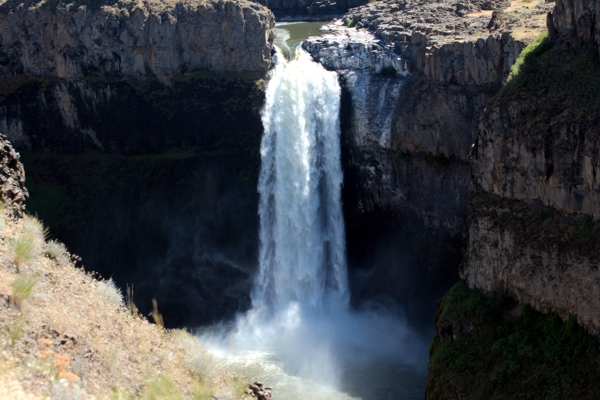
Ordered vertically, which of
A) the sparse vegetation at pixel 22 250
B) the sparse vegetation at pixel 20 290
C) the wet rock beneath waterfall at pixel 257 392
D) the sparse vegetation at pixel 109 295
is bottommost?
the wet rock beneath waterfall at pixel 257 392

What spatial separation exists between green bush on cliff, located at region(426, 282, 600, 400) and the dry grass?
10.7 metres

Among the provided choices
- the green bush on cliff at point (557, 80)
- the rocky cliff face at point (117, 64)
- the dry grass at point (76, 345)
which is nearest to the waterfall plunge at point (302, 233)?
the rocky cliff face at point (117, 64)

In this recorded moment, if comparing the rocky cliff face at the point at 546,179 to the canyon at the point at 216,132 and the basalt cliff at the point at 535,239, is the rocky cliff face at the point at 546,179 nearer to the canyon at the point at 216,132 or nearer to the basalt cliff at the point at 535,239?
the basalt cliff at the point at 535,239

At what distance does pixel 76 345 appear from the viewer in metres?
A: 11.3

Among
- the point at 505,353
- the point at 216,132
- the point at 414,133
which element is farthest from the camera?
the point at 216,132

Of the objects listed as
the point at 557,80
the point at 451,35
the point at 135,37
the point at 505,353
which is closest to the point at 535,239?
the point at 505,353

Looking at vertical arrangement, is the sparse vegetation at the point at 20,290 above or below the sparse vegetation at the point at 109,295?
above

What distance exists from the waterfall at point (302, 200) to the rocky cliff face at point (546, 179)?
10.2 meters

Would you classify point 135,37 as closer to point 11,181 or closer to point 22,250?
point 11,181

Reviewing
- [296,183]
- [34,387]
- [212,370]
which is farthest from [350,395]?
[34,387]

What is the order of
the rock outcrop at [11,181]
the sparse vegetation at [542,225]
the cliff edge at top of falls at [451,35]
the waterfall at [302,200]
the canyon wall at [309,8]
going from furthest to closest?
the canyon wall at [309,8] → the waterfall at [302,200] → the cliff edge at top of falls at [451,35] → the sparse vegetation at [542,225] → the rock outcrop at [11,181]

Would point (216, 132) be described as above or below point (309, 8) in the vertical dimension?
below

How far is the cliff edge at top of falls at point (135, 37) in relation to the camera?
3541cm

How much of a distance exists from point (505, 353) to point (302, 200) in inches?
559
